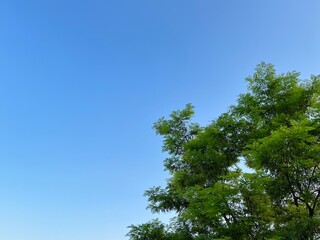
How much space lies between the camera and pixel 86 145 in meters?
36.8

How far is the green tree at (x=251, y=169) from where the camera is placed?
861cm

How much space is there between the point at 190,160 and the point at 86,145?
27363mm

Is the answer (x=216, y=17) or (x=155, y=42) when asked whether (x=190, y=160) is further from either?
(x=155, y=42)

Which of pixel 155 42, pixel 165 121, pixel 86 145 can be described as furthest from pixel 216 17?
pixel 86 145

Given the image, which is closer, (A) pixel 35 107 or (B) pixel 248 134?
(B) pixel 248 134

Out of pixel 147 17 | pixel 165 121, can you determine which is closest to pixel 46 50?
pixel 147 17

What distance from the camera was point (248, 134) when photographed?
11.2m

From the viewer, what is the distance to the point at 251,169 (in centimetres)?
1316

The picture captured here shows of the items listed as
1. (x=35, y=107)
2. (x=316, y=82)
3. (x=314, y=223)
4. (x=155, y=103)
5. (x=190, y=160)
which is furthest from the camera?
(x=35, y=107)

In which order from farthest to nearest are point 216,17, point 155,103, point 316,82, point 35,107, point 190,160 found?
1. point 35,107
2. point 155,103
3. point 216,17
4. point 190,160
5. point 316,82

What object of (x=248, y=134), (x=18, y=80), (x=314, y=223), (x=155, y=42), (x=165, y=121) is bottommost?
(x=314, y=223)

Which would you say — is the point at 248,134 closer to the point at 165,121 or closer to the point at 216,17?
the point at 165,121

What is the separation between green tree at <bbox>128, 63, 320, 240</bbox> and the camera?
28.2 ft

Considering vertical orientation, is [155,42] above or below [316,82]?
above
